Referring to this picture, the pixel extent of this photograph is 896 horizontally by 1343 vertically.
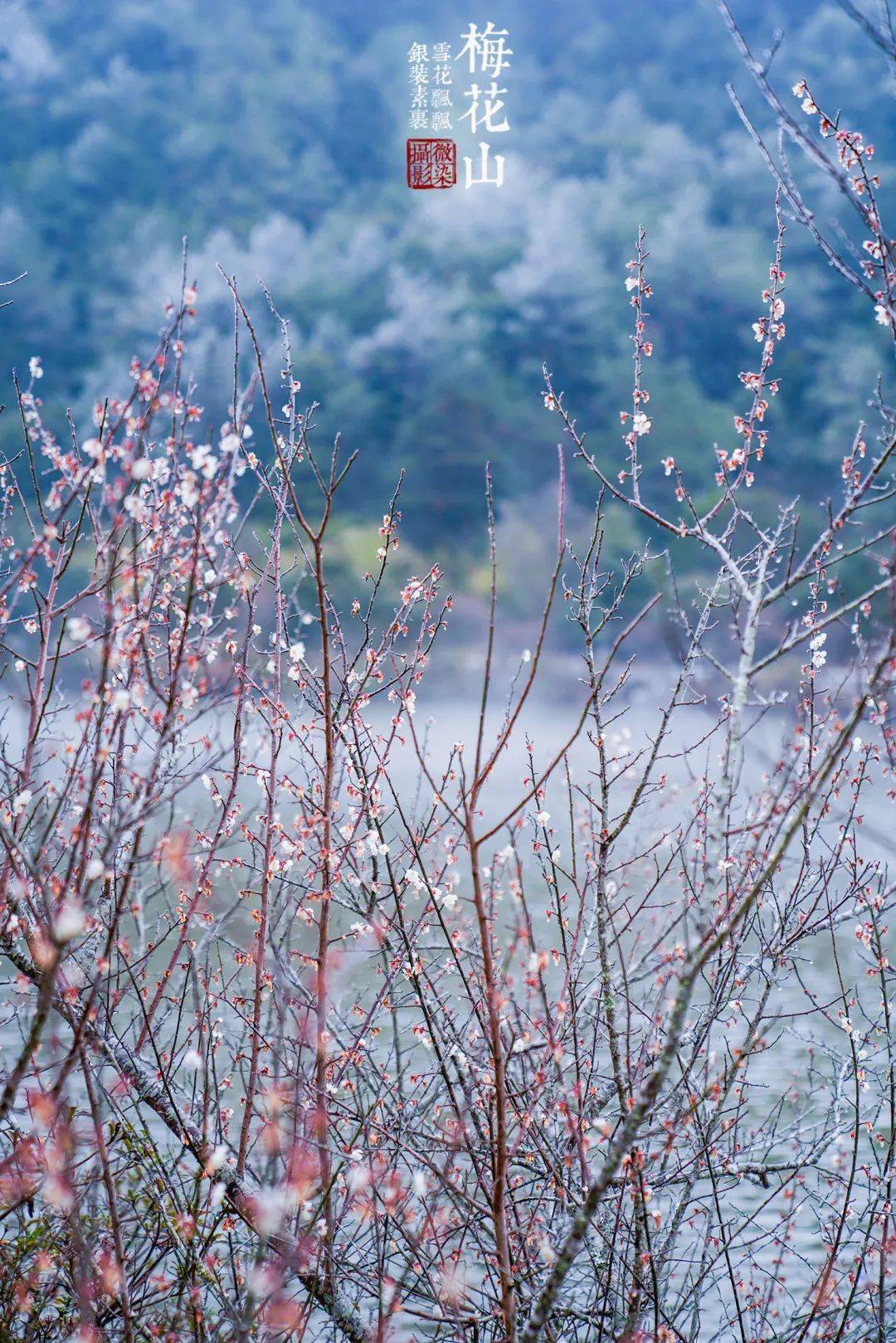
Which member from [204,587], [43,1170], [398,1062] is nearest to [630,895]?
[398,1062]

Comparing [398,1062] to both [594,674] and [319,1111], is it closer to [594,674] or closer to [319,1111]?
[319,1111]

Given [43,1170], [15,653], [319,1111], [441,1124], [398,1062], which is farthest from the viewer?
[441,1124]

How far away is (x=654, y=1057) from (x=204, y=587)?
227 cm

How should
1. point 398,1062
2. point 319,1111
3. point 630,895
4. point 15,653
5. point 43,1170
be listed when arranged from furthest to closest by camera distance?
point 630,895, point 398,1062, point 15,653, point 43,1170, point 319,1111

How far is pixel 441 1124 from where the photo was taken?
12.5 ft

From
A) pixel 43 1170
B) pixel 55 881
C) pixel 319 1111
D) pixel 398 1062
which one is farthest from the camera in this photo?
pixel 398 1062

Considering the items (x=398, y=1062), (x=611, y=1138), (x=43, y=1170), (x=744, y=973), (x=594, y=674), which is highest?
(x=594, y=674)

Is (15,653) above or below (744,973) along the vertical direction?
above

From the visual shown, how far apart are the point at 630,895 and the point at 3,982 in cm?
228

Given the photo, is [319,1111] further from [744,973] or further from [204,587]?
[744,973]

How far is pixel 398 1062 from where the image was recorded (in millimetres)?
3486

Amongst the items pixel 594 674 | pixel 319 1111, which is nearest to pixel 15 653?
pixel 319 1111

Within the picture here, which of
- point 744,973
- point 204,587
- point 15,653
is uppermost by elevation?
point 204,587

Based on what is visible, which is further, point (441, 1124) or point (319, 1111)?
point (441, 1124)
